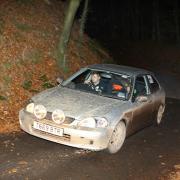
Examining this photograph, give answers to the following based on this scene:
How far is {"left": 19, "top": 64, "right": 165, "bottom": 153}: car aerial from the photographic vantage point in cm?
748

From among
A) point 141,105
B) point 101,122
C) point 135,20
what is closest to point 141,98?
point 141,105

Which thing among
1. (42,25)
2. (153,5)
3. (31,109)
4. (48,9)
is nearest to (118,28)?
(153,5)

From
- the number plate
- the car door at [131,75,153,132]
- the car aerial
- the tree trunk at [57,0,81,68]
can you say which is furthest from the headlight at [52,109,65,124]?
the tree trunk at [57,0,81,68]

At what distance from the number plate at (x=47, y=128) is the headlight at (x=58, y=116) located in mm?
145

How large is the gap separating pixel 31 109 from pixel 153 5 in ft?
80.0

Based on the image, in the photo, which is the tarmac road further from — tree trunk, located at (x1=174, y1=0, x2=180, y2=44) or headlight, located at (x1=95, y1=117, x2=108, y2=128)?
tree trunk, located at (x1=174, y1=0, x2=180, y2=44)

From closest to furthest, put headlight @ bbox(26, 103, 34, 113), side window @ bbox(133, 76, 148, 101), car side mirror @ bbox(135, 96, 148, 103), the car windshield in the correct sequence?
headlight @ bbox(26, 103, 34, 113) < car side mirror @ bbox(135, 96, 148, 103) < the car windshield < side window @ bbox(133, 76, 148, 101)

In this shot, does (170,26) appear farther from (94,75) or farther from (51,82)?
(94,75)

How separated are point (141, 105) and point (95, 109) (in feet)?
4.79

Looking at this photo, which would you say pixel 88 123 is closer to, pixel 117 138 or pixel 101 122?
pixel 101 122

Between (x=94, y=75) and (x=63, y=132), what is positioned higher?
(x=94, y=75)

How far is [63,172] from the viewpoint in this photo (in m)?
6.85

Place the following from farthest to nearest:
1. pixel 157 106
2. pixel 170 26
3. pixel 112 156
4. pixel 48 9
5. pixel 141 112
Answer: pixel 170 26 → pixel 48 9 → pixel 157 106 → pixel 141 112 → pixel 112 156

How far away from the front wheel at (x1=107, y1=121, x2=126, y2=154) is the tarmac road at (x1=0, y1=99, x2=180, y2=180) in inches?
5.2
